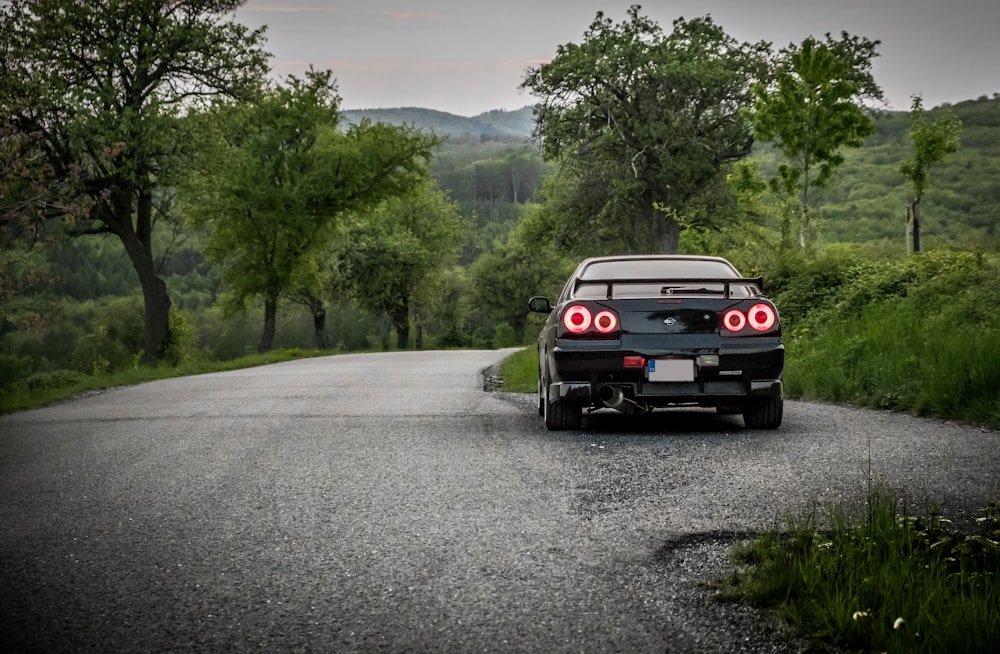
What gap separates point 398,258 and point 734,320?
5056 centimetres

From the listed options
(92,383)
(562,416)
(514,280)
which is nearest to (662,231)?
(92,383)

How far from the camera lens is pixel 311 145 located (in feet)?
123

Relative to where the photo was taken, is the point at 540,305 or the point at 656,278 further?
the point at 540,305

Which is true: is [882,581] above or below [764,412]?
above

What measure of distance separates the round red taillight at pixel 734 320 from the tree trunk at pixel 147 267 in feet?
79.9

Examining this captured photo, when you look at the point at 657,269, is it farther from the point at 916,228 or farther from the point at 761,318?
the point at 916,228

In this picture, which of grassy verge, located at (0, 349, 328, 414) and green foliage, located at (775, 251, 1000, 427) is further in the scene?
grassy verge, located at (0, 349, 328, 414)

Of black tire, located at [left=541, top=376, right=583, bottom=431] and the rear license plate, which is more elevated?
the rear license plate

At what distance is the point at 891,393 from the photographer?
10195mm

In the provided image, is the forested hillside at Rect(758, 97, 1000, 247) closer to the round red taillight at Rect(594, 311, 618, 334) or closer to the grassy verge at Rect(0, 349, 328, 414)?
the grassy verge at Rect(0, 349, 328, 414)

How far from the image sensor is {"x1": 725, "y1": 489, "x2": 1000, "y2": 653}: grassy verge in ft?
10.6

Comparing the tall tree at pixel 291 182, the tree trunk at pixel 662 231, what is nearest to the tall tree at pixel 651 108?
the tree trunk at pixel 662 231

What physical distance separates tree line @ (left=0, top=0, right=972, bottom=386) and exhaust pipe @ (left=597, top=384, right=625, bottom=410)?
34.7 ft

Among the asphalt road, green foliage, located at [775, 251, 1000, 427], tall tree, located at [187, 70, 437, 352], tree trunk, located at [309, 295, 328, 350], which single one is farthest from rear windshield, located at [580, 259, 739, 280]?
tree trunk, located at [309, 295, 328, 350]
